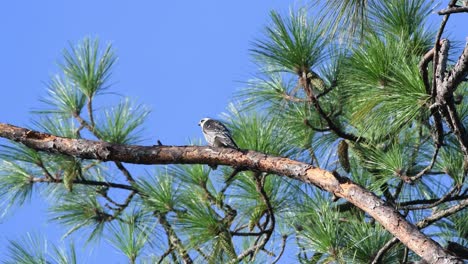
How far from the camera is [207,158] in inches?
80.2

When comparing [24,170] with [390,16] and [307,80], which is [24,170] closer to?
[307,80]

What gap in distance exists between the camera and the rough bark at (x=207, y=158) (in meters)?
1.81

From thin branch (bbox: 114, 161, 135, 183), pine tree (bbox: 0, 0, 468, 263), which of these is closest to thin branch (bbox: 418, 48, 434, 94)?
pine tree (bbox: 0, 0, 468, 263)

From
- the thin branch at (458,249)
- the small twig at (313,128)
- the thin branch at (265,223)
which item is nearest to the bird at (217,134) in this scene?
the thin branch at (265,223)

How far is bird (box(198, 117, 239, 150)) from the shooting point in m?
2.37

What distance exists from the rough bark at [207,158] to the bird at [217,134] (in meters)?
0.27

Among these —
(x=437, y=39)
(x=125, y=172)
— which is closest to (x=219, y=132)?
(x=125, y=172)

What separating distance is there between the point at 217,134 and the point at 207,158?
377 mm

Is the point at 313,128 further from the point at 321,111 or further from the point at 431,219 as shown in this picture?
the point at 431,219

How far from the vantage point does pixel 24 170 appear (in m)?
2.73

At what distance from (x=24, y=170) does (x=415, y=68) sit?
1296 millimetres

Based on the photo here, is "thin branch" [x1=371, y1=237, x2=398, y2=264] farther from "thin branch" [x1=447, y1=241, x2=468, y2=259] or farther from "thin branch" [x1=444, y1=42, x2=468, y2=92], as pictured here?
"thin branch" [x1=444, y1=42, x2=468, y2=92]


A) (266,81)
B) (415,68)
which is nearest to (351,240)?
(415,68)

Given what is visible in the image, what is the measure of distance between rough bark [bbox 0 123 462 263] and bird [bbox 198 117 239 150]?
267 millimetres
